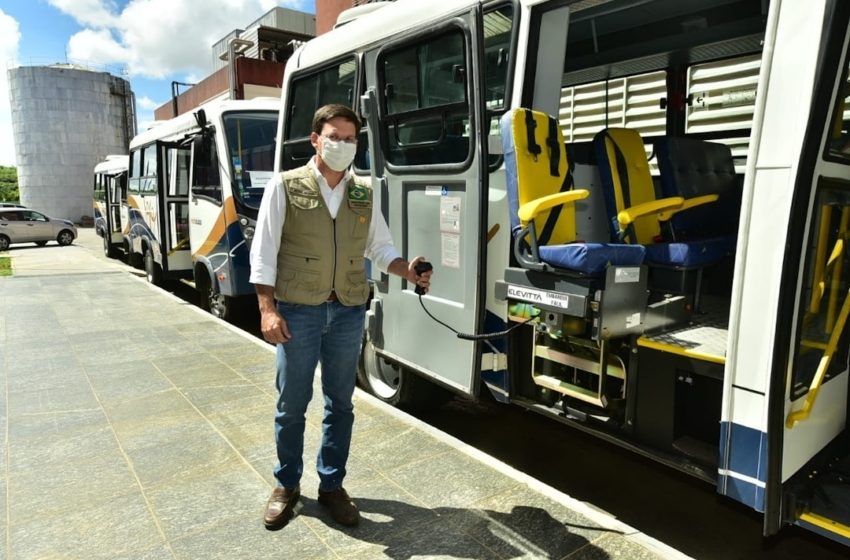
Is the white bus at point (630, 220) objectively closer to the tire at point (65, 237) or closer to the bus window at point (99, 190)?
the bus window at point (99, 190)

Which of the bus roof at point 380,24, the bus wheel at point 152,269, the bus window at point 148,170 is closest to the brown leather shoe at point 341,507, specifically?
the bus roof at point 380,24

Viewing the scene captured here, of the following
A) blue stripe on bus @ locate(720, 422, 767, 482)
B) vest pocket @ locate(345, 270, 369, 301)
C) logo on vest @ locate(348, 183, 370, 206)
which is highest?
logo on vest @ locate(348, 183, 370, 206)

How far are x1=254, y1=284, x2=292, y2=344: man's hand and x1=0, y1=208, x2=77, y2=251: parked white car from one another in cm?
2159

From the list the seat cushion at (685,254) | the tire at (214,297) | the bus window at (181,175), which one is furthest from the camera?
the bus window at (181,175)

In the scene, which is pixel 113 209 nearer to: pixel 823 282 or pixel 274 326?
pixel 274 326

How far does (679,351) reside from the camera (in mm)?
2699

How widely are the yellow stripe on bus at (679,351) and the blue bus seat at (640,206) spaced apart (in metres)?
0.76

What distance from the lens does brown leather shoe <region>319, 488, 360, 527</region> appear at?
2.84m

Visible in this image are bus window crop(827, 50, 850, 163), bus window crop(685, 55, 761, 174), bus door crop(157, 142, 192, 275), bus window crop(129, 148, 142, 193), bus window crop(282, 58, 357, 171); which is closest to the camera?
bus window crop(827, 50, 850, 163)

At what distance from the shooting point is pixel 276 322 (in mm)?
2547

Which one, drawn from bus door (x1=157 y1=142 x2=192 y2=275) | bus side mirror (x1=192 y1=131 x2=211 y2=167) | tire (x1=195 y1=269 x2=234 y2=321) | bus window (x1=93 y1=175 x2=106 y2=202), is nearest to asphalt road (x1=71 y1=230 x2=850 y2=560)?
tire (x1=195 y1=269 x2=234 y2=321)

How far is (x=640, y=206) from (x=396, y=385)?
2.25 m

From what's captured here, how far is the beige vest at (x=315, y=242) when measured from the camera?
258 cm

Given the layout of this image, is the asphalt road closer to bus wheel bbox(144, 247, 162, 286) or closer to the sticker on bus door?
the sticker on bus door
